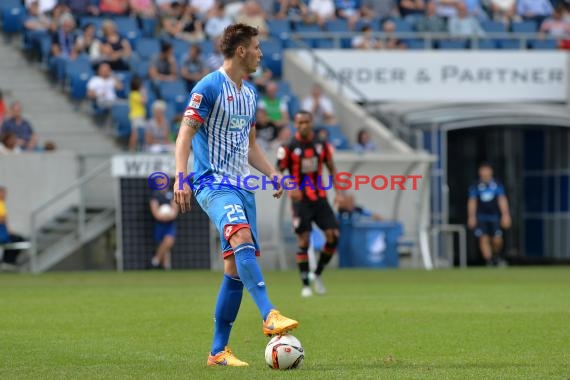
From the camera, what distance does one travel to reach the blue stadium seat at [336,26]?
30.8 meters

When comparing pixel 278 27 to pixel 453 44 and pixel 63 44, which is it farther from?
pixel 63 44

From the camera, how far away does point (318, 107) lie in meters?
27.5

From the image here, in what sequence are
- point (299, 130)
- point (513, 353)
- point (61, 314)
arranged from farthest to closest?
1. point (299, 130)
2. point (61, 314)
3. point (513, 353)

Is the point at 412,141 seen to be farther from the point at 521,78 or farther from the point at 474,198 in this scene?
the point at 521,78

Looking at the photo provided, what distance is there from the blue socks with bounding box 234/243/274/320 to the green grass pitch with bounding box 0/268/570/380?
0.46m

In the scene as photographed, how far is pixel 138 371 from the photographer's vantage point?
8.26m

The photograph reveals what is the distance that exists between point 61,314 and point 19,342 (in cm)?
295

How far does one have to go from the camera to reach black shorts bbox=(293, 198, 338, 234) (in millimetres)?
16969

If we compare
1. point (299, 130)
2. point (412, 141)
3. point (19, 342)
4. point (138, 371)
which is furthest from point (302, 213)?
point (412, 141)

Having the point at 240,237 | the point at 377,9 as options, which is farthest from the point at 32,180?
the point at 240,237

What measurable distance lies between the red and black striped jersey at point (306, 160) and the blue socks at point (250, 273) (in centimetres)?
821

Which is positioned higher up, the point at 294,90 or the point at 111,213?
the point at 294,90

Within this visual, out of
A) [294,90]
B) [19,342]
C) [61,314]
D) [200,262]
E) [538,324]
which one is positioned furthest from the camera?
[294,90]

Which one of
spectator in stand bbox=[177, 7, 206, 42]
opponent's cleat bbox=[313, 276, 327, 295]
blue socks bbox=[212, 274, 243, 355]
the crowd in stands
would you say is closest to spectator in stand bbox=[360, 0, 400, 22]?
the crowd in stands
